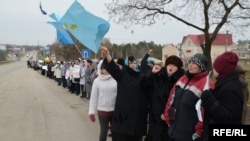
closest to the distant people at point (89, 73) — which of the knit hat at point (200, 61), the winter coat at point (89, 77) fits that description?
the winter coat at point (89, 77)

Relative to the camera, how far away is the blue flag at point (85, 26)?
8.88m

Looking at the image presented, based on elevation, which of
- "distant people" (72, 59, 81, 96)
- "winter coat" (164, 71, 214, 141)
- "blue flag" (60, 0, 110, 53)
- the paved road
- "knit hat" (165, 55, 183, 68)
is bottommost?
the paved road

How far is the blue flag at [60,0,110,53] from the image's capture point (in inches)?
350

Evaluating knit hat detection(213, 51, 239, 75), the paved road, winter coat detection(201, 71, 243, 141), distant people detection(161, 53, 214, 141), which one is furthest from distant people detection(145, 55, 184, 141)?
the paved road

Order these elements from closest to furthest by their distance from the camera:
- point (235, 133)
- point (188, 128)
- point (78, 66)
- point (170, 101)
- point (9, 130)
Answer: point (235, 133) → point (188, 128) → point (170, 101) → point (9, 130) → point (78, 66)

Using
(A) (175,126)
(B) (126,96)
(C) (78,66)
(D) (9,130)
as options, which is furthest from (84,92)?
(A) (175,126)

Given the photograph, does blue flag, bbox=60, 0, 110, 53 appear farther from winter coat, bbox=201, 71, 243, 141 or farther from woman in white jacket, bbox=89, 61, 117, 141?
winter coat, bbox=201, 71, 243, 141

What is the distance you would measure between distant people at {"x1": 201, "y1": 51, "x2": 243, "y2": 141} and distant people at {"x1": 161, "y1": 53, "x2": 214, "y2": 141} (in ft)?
0.94

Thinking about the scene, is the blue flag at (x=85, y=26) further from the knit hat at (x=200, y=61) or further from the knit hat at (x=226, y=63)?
the knit hat at (x=226, y=63)

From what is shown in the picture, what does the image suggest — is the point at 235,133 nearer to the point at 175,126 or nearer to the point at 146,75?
the point at 175,126

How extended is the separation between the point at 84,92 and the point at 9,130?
8115 mm

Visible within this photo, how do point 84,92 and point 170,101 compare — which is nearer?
point 170,101

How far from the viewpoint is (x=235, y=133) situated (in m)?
3.17

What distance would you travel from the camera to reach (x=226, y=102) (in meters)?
3.52
